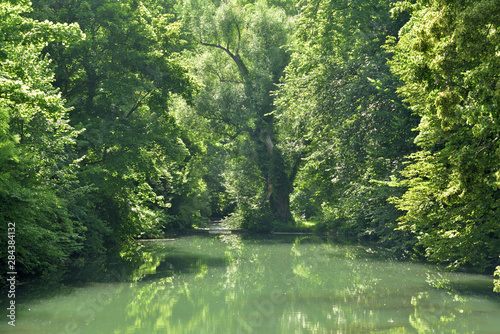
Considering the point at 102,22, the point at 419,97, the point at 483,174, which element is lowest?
the point at 483,174

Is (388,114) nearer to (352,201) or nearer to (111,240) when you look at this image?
(352,201)

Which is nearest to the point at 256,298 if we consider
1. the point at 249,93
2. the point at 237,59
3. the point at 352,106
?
the point at 352,106

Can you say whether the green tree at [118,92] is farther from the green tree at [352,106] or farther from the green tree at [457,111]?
the green tree at [457,111]

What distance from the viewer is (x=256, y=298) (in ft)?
42.2

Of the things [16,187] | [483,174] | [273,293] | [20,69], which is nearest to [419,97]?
[483,174]

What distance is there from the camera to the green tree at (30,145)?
10617 mm

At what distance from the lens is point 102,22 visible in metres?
21.9

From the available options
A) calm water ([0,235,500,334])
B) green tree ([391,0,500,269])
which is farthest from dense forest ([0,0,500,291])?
calm water ([0,235,500,334])

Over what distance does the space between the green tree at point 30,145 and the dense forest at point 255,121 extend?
0.06 metres

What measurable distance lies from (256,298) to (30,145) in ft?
24.2

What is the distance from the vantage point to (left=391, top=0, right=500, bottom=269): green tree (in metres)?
7.36

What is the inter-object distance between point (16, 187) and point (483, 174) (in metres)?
9.84

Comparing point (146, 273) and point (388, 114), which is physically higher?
point (388, 114)

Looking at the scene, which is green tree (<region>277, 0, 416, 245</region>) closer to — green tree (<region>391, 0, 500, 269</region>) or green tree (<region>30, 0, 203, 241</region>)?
green tree (<region>30, 0, 203, 241</region>)
